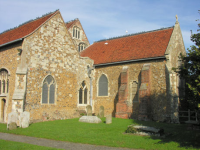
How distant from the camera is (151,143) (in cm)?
1009

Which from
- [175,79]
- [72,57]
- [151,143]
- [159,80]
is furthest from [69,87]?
[151,143]

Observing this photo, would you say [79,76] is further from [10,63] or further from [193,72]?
[193,72]

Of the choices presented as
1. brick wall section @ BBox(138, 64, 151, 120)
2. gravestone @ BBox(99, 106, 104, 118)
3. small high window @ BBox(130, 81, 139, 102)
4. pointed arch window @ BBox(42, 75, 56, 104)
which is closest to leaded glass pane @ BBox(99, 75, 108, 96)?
gravestone @ BBox(99, 106, 104, 118)

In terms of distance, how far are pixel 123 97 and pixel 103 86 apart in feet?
11.3

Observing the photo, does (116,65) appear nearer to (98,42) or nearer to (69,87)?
(69,87)

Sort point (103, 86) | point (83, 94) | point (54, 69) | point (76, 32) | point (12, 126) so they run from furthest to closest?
point (76, 32) → point (103, 86) → point (83, 94) → point (54, 69) → point (12, 126)

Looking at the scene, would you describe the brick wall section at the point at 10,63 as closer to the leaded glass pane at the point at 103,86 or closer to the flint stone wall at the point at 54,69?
the flint stone wall at the point at 54,69

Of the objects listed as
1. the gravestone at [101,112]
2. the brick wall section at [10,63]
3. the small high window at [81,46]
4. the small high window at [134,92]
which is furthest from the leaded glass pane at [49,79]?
the small high window at [81,46]

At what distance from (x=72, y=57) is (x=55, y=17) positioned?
422 cm

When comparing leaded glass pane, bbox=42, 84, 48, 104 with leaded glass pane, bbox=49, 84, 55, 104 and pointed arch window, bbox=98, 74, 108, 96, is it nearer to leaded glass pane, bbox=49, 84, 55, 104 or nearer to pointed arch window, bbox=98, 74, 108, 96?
leaded glass pane, bbox=49, 84, 55, 104

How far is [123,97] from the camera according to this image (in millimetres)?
21297

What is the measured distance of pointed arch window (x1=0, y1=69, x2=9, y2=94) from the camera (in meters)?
18.9

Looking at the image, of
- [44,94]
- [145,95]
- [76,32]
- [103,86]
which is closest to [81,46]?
[76,32]

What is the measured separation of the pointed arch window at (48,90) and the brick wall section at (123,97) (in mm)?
6305
